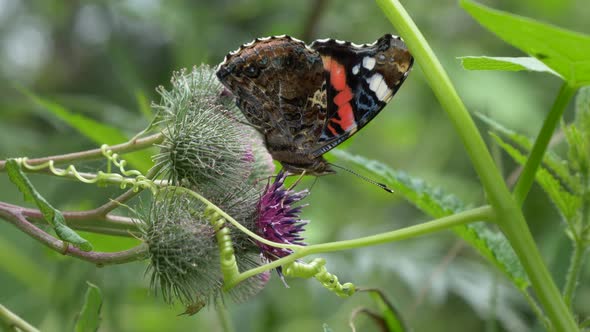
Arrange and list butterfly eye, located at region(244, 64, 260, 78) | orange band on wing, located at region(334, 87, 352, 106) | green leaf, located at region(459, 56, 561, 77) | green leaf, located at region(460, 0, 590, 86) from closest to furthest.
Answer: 1. green leaf, located at region(460, 0, 590, 86)
2. green leaf, located at region(459, 56, 561, 77)
3. butterfly eye, located at region(244, 64, 260, 78)
4. orange band on wing, located at region(334, 87, 352, 106)

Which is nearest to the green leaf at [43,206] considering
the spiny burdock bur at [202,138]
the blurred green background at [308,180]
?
the spiny burdock bur at [202,138]

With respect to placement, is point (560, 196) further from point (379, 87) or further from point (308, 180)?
point (308, 180)

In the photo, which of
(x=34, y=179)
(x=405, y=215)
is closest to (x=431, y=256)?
(x=405, y=215)

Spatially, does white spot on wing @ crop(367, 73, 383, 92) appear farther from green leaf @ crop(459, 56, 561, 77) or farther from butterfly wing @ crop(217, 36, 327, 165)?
green leaf @ crop(459, 56, 561, 77)

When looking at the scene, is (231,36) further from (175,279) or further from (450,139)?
(175,279)

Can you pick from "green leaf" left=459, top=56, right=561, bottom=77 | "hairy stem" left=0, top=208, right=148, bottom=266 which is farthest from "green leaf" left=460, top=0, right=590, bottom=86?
"hairy stem" left=0, top=208, right=148, bottom=266

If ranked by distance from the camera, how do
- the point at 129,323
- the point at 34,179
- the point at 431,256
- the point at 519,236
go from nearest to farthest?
the point at 519,236 < the point at 34,179 < the point at 431,256 < the point at 129,323

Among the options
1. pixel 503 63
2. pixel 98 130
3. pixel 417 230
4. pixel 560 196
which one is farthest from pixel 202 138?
pixel 560 196
